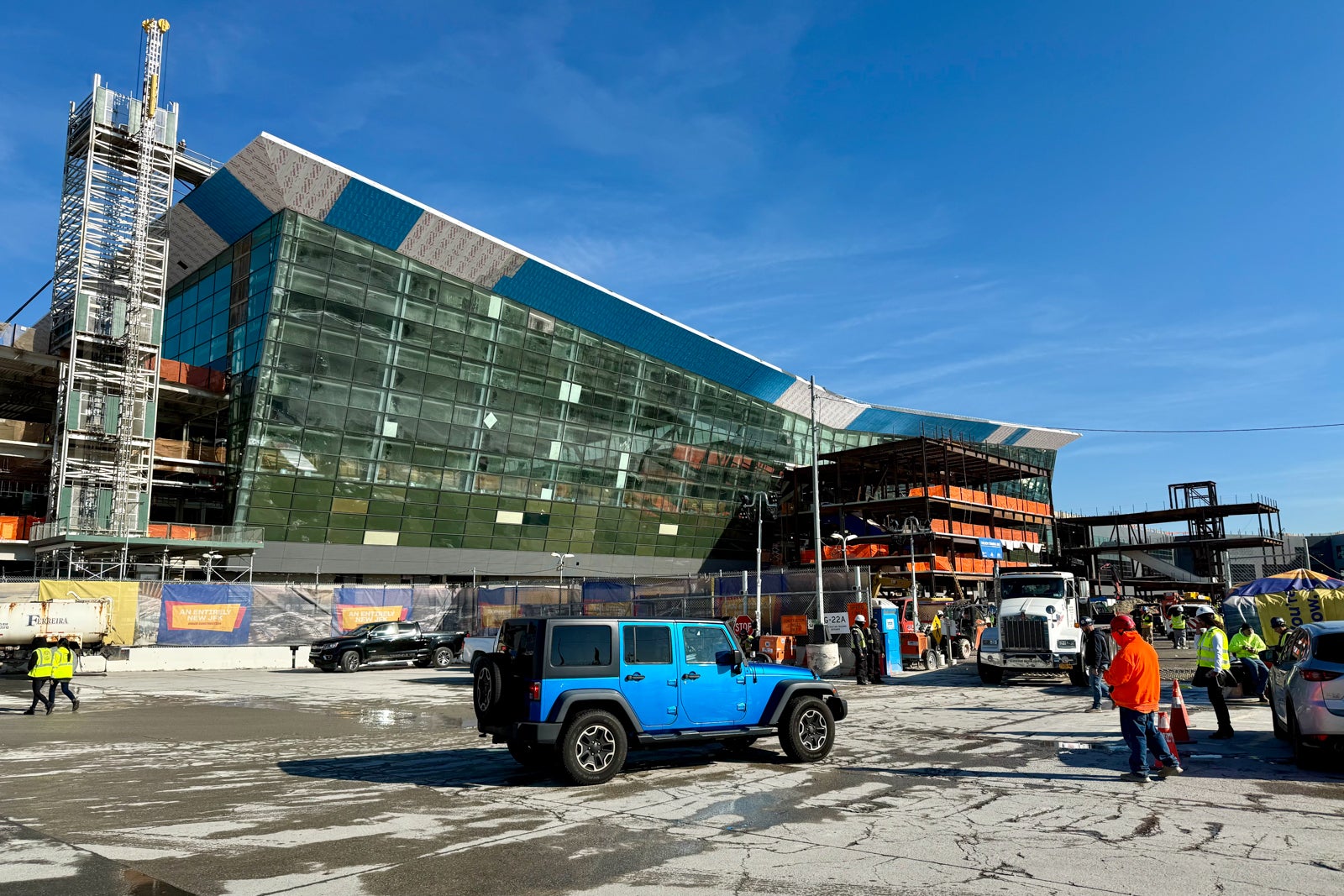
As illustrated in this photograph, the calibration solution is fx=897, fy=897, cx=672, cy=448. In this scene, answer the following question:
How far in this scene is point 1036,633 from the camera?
72.8ft

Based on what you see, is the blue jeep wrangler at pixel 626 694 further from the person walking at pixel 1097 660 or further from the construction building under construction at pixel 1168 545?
the construction building under construction at pixel 1168 545

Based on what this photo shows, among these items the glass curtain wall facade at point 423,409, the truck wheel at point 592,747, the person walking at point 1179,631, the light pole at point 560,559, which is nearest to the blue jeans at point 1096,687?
the truck wheel at point 592,747

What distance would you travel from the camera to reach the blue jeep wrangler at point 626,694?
9.83 m

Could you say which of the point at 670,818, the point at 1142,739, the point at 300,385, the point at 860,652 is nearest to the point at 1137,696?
the point at 1142,739

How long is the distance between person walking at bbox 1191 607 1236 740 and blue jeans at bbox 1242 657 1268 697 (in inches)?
100

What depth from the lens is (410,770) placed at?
10914mm

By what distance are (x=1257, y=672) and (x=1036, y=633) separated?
5970 millimetres

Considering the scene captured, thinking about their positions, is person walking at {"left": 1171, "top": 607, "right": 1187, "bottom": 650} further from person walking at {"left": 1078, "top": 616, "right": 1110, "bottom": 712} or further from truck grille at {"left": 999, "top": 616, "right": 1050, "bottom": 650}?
person walking at {"left": 1078, "top": 616, "right": 1110, "bottom": 712}

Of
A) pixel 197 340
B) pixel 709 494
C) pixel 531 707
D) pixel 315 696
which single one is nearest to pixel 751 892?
pixel 531 707

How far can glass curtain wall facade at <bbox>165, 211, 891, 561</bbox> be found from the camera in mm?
41969

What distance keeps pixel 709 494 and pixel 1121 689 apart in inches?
2017

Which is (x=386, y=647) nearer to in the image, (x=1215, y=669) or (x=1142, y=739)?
(x=1215, y=669)

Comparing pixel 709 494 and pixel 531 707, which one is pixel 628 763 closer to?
pixel 531 707

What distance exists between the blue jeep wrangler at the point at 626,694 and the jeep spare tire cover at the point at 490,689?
1 centimetres
